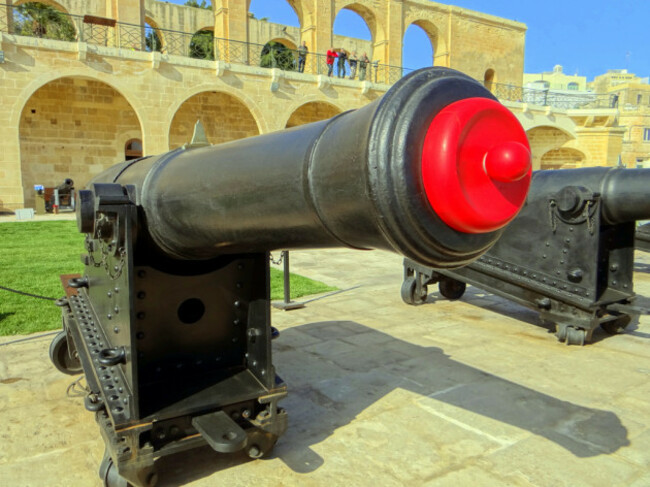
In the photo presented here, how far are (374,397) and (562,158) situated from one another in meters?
33.1

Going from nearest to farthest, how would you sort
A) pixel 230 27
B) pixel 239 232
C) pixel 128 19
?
pixel 239 232 → pixel 128 19 → pixel 230 27

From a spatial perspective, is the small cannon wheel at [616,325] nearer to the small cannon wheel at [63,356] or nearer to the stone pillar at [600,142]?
the small cannon wheel at [63,356]

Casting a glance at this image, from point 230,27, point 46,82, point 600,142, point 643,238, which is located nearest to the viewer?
point 643,238

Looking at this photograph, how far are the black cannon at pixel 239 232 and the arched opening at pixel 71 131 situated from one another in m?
17.8

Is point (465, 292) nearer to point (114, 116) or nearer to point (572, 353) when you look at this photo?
point (572, 353)

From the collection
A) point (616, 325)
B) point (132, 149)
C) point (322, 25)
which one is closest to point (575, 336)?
point (616, 325)

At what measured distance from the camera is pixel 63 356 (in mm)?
3516

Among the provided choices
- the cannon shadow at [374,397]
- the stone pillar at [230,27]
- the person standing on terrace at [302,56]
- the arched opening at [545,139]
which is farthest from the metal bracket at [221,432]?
the arched opening at [545,139]

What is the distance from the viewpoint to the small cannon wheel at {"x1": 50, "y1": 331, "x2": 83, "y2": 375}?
136 inches

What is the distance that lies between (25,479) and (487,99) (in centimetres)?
232

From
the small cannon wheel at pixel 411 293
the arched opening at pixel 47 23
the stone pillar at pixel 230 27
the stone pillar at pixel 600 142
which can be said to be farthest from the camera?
the stone pillar at pixel 600 142

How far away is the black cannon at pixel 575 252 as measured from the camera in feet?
14.0

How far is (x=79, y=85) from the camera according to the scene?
1909cm

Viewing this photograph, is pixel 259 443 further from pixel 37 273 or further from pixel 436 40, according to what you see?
pixel 436 40
